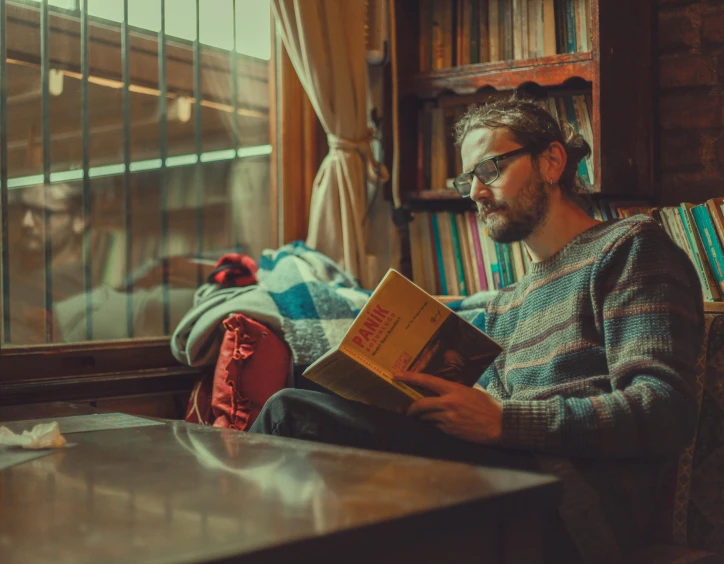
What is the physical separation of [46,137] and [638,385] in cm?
152

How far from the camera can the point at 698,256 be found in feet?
6.29

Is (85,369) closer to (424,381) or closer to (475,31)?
(424,381)

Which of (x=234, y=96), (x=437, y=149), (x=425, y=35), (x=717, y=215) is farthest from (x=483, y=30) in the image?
(x=717, y=215)

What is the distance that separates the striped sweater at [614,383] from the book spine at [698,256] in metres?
0.52

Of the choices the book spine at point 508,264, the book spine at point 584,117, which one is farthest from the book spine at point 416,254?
the book spine at point 584,117

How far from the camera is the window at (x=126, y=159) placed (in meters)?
2.03

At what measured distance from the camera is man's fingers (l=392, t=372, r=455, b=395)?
1.32 metres

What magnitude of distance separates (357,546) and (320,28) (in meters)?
2.04

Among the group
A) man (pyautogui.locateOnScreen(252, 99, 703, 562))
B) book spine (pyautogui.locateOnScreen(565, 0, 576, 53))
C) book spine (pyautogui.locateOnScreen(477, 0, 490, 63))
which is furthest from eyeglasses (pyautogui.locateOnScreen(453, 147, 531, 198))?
book spine (pyautogui.locateOnScreen(477, 0, 490, 63))

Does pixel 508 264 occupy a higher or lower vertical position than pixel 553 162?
lower

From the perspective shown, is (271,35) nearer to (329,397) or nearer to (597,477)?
(329,397)

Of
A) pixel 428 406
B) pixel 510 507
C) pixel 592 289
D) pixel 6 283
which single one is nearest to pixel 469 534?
pixel 510 507

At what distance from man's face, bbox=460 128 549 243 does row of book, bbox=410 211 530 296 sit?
0.62m

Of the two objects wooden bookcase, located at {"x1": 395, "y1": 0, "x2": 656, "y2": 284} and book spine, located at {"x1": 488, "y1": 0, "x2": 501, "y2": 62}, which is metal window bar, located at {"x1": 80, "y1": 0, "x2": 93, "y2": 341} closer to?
wooden bookcase, located at {"x1": 395, "y1": 0, "x2": 656, "y2": 284}
